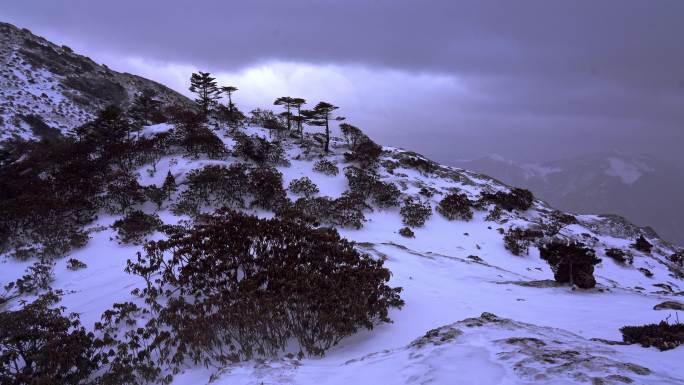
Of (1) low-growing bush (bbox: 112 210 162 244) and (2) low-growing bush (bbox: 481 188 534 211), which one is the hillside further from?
(2) low-growing bush (bbox: 481 188 534 211)

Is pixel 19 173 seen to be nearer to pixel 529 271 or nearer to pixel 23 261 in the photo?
pixel 23 261

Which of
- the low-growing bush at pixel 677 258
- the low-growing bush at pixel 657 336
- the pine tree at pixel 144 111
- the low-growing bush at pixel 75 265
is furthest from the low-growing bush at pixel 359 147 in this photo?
the low-growing bush at pixel 657 336

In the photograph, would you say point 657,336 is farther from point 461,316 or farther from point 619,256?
point 619,256

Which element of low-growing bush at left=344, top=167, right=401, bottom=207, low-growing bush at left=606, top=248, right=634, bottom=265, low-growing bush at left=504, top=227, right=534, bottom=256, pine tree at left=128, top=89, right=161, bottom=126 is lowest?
low-growing bush at left=606, top=248, right=634, bottom=265

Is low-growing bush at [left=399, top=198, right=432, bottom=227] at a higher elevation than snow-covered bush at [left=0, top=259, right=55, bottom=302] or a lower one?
higher

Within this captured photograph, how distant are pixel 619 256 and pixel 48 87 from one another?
185 ft

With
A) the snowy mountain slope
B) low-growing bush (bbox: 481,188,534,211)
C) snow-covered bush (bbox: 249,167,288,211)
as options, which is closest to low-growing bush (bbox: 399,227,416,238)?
snow-covered bush (bbox: 249,167,288,211)

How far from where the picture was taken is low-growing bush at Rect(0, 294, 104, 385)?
636 centimetres

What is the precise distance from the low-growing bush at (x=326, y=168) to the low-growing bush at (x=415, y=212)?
21.6 feet

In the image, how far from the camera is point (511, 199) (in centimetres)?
2991

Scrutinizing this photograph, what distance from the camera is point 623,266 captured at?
70.3 ft

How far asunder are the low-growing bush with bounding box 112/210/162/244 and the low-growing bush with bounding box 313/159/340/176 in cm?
1405

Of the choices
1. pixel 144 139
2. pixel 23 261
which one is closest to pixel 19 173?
pixel 144 139

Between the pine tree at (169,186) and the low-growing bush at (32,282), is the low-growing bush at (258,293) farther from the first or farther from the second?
the pine tree at (169,186)
